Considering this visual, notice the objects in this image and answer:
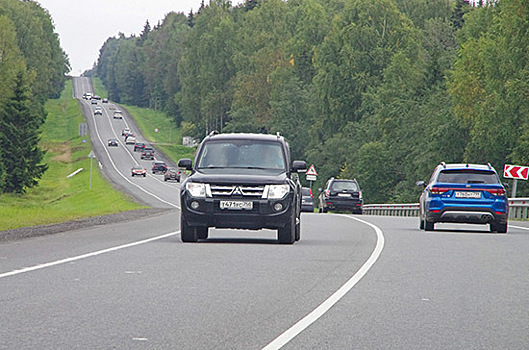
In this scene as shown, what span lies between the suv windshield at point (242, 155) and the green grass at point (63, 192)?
5578 mm

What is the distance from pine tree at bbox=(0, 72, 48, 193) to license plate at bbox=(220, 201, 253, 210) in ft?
221

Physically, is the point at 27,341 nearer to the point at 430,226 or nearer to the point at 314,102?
the point at 430,226

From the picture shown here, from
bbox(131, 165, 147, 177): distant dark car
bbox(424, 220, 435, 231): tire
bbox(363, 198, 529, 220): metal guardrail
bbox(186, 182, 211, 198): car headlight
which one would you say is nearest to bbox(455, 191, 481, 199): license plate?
bbox(424, 220, 435, 231): tire

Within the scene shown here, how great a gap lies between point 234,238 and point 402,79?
2587 inches

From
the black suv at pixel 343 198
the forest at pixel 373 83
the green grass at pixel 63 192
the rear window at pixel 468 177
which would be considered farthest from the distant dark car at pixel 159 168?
the rear window at pixel 468 177

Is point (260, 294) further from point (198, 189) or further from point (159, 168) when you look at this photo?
point (159, 168)

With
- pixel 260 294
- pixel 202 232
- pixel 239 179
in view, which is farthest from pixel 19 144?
pixel 260 294

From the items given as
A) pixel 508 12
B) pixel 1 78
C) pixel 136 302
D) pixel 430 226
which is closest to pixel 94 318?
pixel 136 302

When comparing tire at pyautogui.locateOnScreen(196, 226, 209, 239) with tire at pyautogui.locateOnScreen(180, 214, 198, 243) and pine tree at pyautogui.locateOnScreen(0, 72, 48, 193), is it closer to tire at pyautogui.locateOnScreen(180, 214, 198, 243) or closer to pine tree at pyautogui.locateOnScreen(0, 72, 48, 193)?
tire at pyautogui.locateOnScreen(180, 214, 198, 243)

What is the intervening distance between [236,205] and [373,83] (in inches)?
2866

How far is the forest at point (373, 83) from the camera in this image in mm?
53312

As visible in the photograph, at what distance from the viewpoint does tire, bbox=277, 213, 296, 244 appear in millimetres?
17781

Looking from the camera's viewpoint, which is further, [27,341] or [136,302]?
[136,302]

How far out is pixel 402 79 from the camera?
84125 millimetres
